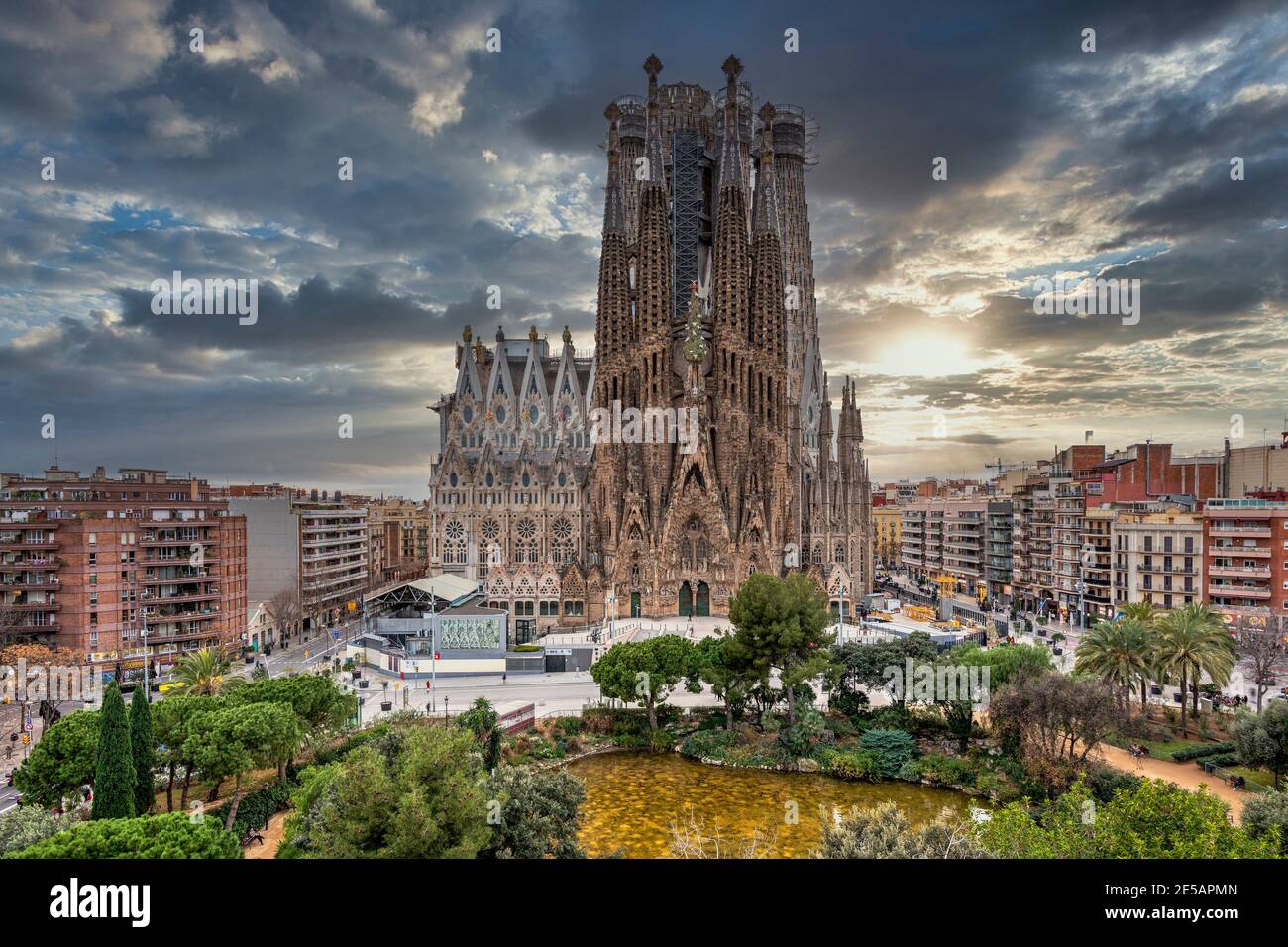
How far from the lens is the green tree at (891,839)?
13211mm

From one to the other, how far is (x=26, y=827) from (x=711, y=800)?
17.8m

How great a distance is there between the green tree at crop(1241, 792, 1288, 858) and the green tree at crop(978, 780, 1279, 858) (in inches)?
129

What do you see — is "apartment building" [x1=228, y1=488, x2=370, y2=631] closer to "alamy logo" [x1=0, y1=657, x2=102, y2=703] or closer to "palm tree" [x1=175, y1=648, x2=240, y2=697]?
"alamy logo" [x1=0, y1=657, x2=102, y2=703]

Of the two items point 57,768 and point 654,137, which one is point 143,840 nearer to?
point 57,768

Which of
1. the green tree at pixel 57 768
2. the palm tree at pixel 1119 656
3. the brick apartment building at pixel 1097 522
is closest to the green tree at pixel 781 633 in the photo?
the palm tree at pixel 1119 656

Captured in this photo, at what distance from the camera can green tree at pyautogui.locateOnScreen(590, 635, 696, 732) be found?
1230 inches

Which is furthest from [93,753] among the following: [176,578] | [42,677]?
[176,578]

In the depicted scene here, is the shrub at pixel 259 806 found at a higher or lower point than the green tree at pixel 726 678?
lower

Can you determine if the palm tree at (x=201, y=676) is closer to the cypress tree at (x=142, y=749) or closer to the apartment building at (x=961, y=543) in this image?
the cypress tree at (x=142, y=749)

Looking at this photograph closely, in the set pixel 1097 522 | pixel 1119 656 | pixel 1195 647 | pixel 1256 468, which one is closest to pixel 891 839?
pixel 1119 656

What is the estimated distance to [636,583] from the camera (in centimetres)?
5559

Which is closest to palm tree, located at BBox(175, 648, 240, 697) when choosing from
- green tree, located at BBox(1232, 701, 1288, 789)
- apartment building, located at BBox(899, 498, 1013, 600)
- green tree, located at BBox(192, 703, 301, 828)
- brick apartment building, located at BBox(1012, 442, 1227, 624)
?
green tree, located at BBox(192, 703, 301, 828)
